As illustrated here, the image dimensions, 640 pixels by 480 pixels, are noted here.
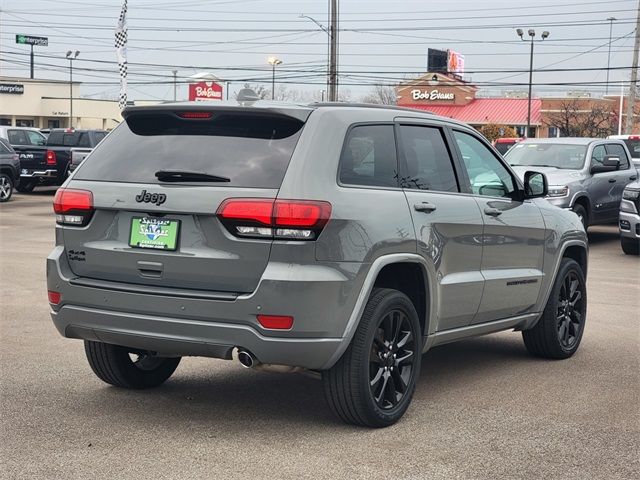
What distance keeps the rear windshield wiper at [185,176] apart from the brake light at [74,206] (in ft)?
1.49

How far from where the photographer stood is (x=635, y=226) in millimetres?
15344

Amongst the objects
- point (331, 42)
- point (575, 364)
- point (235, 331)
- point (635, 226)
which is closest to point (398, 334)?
point (235, 331)

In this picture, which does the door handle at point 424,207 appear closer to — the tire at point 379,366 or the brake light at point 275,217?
the tire at point 379,366

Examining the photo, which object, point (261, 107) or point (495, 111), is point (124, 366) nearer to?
point (261, 107)

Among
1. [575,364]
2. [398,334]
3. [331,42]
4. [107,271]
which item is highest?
[331,42]

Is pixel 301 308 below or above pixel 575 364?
above

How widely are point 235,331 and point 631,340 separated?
4745 millimetres

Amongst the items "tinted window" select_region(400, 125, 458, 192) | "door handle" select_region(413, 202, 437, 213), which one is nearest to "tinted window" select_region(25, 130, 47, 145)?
"tinted window" select_region(400, 125, 458, 192)

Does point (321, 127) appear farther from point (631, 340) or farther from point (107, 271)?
point (631, 340)

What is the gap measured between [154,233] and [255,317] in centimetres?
76

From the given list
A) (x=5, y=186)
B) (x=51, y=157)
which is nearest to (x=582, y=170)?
(x=5, y=186)

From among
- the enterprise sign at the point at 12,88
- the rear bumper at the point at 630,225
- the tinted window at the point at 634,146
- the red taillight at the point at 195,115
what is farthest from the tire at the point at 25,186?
the enterprise sign at the point at 12,88

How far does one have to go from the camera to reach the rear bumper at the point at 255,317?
504cm

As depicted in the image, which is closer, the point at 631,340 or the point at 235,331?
the point at 235,331
